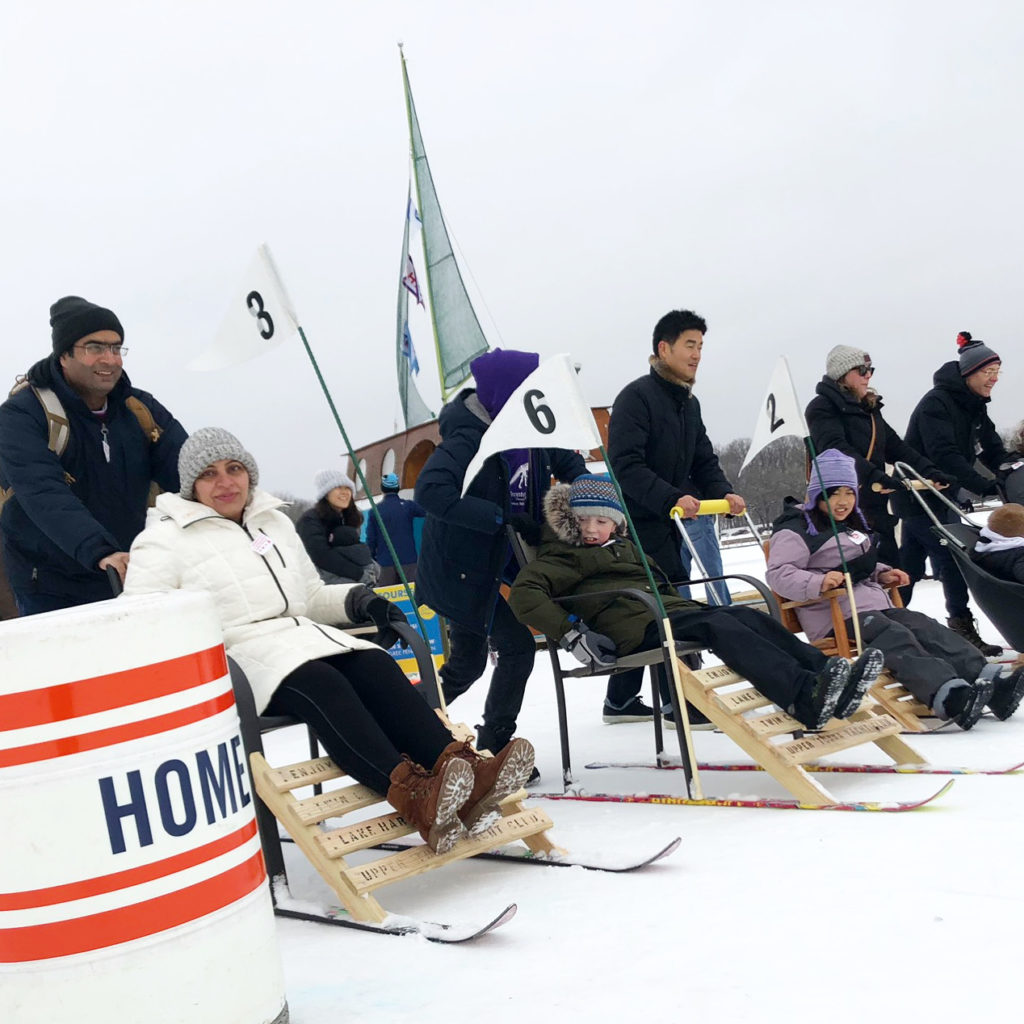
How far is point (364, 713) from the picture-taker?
3.28 meters

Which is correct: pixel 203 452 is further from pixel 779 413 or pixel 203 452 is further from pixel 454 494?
pixel 779 413

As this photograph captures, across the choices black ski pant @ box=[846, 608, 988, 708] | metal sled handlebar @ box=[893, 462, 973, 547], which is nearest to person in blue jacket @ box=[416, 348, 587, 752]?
black ski pant @ box=[846, 608, 988, 708]

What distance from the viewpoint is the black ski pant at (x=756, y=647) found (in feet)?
13.0

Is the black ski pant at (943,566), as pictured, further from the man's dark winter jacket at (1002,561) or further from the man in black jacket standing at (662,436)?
the man in black jacket standing at (662,436)

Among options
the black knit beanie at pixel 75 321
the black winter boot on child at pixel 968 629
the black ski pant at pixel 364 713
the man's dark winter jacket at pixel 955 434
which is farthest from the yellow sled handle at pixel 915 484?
the black knit beanie at pixel 75 321

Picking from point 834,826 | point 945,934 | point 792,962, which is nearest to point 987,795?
point 834,826

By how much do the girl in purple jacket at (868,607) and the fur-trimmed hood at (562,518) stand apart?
1.34 meters

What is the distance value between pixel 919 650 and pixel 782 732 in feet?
4.77

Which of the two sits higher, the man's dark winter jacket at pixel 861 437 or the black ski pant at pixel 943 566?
the man's dark winter jacket at pixel 861 437

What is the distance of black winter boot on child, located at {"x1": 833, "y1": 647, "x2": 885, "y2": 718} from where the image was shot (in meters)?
3.90

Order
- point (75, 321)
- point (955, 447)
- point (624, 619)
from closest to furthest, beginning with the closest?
1. point (75, 321)
2. point (624, 619)
3. point (955, 447)

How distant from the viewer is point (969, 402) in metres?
7.28

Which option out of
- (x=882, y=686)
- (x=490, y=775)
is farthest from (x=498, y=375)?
(x=882, y=686)

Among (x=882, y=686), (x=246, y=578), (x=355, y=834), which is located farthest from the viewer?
(x=882, y=686)
